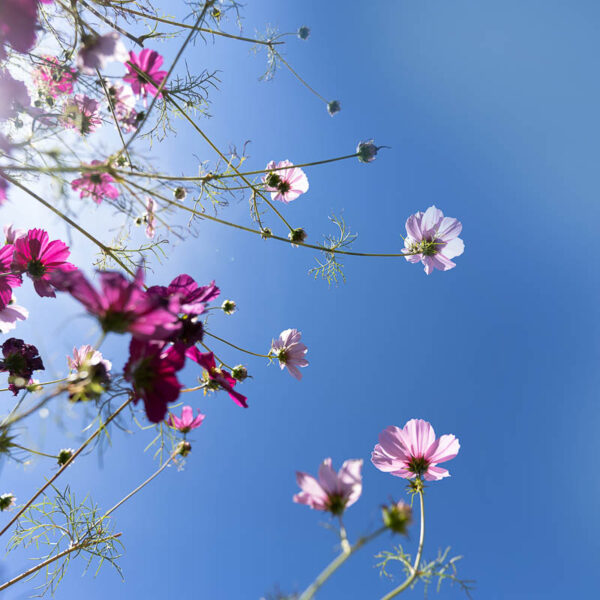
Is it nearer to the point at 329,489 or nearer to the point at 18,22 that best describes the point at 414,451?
the point at 329,489

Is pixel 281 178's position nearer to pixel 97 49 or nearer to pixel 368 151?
pixel 368 151

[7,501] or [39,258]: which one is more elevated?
[39,258]

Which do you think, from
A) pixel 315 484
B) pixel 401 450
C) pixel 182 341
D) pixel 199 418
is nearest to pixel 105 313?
pixel 182 341

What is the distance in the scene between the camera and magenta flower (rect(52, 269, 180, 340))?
1.31 ft

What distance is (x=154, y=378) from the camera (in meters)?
0.48

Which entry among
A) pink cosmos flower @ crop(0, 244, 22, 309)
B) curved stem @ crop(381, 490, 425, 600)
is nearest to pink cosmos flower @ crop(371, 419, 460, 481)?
curved stem @ crop(381, 490, 425, 600)

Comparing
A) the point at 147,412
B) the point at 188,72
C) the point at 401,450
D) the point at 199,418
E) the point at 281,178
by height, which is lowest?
the point at 147,412

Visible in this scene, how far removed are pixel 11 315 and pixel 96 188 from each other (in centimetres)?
41

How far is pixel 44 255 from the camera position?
0.80m

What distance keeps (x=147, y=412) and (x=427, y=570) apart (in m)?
0.39

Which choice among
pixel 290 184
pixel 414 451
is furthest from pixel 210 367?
pixel 290 184

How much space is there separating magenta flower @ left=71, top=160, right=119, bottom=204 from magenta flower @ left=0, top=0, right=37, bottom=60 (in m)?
0.24

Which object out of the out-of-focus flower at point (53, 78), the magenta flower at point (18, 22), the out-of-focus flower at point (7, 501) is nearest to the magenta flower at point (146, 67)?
the out-of-focus flower at point (53, 78)

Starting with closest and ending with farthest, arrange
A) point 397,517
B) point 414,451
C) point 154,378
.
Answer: point 397,517
point 154,378
point 414,451
